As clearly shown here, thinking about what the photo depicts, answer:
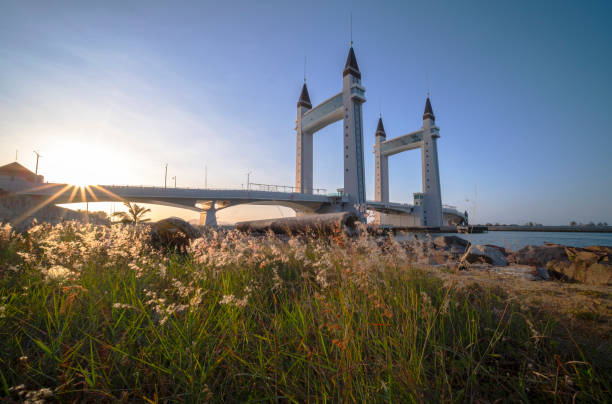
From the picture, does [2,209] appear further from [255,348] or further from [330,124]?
[330,124]

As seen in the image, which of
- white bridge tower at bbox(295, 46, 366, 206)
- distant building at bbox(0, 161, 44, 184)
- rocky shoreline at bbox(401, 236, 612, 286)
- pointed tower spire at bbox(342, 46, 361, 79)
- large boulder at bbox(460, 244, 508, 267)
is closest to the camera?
rocky shoreline at bbox(401, 236, 612, 286)

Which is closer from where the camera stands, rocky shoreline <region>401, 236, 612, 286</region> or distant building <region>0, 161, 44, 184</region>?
rocky shoreline <region>401, 236, 612, 286</region>

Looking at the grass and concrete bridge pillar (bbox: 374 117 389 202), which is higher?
concrete bridge pillar (bbox: 374 117 389 202)

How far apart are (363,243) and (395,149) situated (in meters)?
72.2

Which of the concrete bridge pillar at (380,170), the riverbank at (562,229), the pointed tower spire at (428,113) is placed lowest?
the riverbank at (562,229)

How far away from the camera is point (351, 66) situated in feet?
151

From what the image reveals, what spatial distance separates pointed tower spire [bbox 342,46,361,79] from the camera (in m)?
45.7

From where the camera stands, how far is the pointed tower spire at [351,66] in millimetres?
45728

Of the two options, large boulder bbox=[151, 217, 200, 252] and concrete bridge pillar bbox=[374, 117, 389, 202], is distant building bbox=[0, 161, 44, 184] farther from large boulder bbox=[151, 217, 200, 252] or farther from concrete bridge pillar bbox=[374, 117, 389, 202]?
concrete bridge pillar bbox=[374, 117, 389, 202]

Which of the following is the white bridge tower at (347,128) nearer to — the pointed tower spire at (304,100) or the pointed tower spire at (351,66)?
the pointed tower spire at (351,66)

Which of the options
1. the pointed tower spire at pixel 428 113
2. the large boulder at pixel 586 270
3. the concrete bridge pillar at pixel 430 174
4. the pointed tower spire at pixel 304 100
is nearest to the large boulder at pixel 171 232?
the large boulder at pixel 586 270

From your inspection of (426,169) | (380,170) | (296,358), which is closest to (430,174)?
(426,169)

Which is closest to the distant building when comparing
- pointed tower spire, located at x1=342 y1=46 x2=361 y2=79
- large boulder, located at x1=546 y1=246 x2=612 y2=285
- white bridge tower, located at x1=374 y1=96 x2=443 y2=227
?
large boulder, located at x1=546 y1=246 x2=612 y2=285

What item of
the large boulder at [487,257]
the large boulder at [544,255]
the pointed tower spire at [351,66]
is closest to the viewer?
the large boulder at [487,257]
